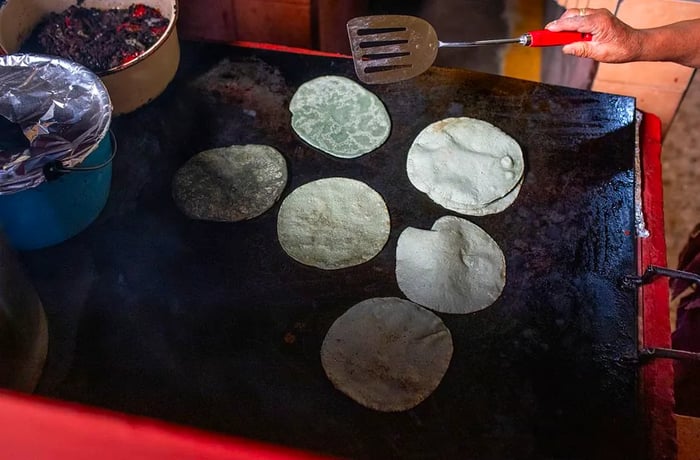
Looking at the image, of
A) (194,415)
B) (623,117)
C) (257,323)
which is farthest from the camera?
(623,117)

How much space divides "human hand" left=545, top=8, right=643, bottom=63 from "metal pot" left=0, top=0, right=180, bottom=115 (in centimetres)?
139

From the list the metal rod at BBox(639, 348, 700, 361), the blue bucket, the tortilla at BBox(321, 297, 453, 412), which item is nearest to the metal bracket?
the metal rod at BBox(639, 348, 700, 361)

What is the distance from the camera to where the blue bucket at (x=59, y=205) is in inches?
72.2

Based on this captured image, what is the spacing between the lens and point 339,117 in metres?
2.38

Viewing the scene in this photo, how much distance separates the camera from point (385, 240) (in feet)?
6.86

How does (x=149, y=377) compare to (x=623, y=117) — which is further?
(x=623, y=117)

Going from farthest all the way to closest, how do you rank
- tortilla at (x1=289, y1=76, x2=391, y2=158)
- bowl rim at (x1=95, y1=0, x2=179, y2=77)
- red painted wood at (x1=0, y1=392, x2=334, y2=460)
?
tortilla at (x1=289, y1=76, x2=391, y2=158)
bowl rim at (x1=95, y1=0, x2=179, y2=77)
red painted wood at (x1=0, y1=392, x2=334, y2=460)

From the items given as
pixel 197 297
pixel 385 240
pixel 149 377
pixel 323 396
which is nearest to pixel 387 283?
pixel 385 240

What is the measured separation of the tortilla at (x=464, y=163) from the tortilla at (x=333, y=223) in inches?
8.2

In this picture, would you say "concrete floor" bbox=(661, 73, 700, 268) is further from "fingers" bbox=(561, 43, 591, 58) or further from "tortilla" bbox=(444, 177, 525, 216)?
"fingers" bbox=(561, 43, 591, 58)

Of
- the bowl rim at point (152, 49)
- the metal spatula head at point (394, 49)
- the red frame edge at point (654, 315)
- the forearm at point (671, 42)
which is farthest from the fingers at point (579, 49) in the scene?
the bowl rim at point (152, 49)

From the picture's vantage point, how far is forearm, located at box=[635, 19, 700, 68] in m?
1.99

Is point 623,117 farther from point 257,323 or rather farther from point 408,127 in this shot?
point 257,323

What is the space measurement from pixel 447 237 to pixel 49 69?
1.43 meters
